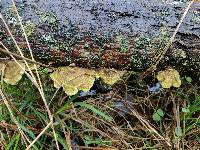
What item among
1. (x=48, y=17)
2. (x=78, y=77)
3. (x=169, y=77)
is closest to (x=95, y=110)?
(x=78, y=77)

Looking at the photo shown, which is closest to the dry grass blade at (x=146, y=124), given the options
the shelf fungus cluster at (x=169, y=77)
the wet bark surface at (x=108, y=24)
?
the shelf fungus cluster at (x=169, y=77)

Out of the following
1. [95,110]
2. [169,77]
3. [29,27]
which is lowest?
[95,110]

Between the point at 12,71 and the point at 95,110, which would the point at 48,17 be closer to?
the point at 12,71

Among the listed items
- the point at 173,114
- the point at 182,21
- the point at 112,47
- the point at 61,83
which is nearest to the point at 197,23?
the point at 182,21

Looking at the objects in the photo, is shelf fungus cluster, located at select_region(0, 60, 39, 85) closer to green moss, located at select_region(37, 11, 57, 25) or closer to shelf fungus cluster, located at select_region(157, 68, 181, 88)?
green moss, located at select_region(37, 11, 57, 25)

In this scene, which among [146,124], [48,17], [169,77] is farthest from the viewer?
[146,124]

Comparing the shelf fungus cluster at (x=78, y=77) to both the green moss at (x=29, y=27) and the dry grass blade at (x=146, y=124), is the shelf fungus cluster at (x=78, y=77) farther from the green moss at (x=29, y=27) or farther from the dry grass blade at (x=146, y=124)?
the dry grass blade at (x=146, y=124)

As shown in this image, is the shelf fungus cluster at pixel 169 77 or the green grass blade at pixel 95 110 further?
the green grass blade at pixel 95 110
